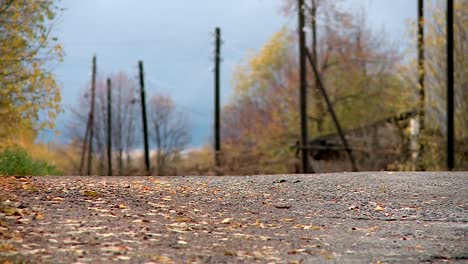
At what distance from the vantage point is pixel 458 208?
11.3 m

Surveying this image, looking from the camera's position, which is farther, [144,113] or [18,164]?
[144,113]

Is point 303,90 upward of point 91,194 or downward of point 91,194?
upward

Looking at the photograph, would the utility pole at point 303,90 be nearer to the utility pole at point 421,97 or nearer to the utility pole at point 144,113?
the utility pole at point 421,97

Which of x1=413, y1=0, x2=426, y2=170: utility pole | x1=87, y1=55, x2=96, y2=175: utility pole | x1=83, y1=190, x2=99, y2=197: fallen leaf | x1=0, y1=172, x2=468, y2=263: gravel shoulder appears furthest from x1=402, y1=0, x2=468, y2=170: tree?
x1=87, y1=55, x2=96, y2=175: utility pole

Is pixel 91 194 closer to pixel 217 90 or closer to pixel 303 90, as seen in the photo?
pixel 303 90

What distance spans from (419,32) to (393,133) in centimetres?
684

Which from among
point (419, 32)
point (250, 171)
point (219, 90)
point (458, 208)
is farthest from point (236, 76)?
point (458, 208)

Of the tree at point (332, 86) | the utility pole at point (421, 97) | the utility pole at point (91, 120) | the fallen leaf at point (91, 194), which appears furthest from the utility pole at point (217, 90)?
the fallen leaf at point (91, 194)

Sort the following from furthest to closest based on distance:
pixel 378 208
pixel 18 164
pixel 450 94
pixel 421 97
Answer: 1. pixel 421 97
2. pixel 450 94
3. pixel 18 164
4. pixel 378 208

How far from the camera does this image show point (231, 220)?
9.22 meters

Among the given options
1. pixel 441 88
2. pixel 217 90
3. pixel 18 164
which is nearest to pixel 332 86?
pixel 217 90

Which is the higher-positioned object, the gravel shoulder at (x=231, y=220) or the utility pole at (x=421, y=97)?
the utility pole at (x=421, y=97)

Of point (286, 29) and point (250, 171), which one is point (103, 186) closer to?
point (250, 171)

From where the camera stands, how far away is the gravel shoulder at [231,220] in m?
6.98
